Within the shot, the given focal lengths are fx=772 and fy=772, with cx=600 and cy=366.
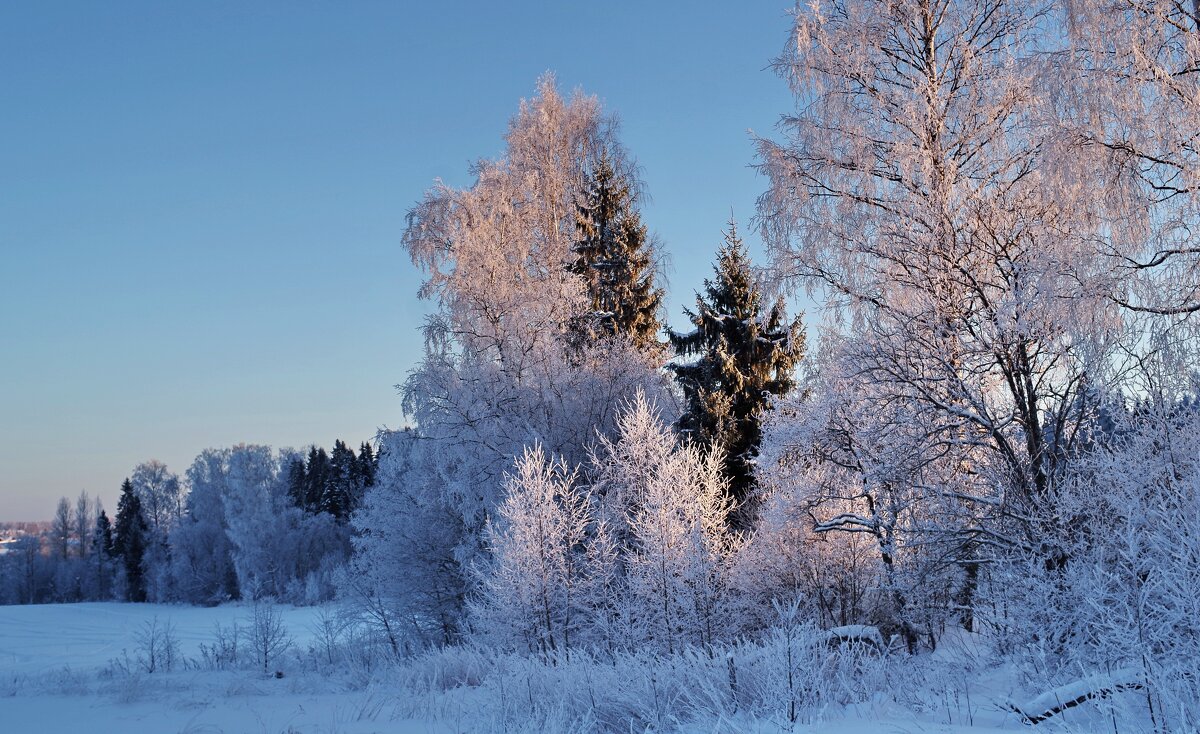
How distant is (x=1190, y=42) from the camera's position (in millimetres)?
6781

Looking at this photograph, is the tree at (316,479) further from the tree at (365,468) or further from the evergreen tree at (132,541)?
the evergreen tree at (132,541)

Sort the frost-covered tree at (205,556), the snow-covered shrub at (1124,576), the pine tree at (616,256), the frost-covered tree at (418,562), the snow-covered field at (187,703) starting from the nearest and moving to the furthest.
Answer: the snow-covered shrub at (1124,576) < the snow-covered field at (187,703) < the frost-covered tree at (418,562) < the pine tree at (616,256) < the frost-covered tree at (205,556)

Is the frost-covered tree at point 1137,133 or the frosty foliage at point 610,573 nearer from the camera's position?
the frost-covered tree at point 1137,133

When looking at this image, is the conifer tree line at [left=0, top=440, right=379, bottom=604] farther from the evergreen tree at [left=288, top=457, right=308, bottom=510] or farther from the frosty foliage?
the frosty foliage

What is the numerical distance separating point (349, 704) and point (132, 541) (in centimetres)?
5903

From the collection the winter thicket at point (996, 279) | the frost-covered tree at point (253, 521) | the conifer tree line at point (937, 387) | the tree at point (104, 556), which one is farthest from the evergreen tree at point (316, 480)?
the winter thicket at point (996, 279)

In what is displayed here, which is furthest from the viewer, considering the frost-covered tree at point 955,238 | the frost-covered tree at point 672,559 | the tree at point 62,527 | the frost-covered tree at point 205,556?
the tree at point 62,527

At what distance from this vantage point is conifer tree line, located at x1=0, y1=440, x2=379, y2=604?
51000 mm

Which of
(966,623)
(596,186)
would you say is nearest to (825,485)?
(966,623)

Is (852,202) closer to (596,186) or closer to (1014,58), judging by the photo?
(1014,58)

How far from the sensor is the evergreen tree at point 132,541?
5944 cm

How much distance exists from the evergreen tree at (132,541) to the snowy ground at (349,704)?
40.9 metres

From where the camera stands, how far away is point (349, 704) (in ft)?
36.9

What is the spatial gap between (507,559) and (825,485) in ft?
21.4
